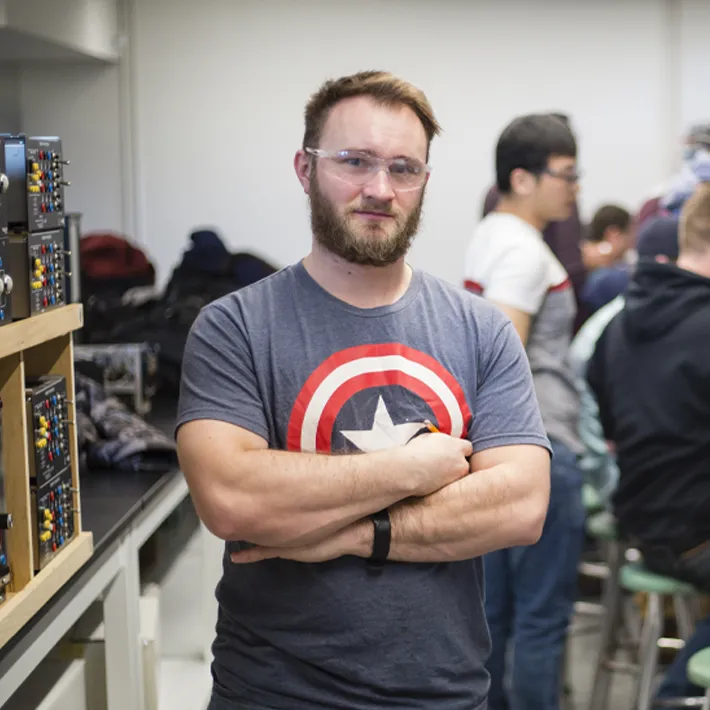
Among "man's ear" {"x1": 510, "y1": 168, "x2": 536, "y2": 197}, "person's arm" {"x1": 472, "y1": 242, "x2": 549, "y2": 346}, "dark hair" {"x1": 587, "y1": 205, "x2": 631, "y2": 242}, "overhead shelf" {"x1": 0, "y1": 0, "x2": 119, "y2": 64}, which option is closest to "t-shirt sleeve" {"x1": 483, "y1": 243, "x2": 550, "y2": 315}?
"person's arm" {"x1": 472, "y1": 242, "x2": 549, "y2": 346}

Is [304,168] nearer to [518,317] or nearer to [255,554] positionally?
[255,554]

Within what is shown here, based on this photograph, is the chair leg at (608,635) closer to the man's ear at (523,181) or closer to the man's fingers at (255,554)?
the man's ear at (523,181)

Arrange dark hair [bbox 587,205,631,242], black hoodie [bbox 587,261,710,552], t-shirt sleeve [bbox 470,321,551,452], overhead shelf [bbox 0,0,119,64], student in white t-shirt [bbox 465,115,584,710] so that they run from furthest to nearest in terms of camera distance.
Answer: dark hair [bbox 587,205,631,242] → overhead shelf [bbox 0,0,119,64] → student in white t-shirt [bbox 465,115,584,710] → black hoodie [bbox 587,261,710,552] → t-shirt sleeve [bbox 470,321,551,452]

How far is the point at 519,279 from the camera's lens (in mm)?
2541

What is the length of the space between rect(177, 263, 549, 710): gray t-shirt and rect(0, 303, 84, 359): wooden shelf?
209 mm

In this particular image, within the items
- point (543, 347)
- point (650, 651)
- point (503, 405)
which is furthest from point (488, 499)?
point (650, 651)

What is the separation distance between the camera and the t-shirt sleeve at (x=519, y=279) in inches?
100.0

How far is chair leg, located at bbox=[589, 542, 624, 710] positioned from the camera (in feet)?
9.87

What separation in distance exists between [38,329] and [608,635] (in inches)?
77.9

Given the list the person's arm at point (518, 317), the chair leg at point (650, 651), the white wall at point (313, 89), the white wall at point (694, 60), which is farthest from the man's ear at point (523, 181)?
the white wall at point (694, 60)

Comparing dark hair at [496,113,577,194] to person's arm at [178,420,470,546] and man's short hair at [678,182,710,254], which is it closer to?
man's short hair at [678,182,710,254]

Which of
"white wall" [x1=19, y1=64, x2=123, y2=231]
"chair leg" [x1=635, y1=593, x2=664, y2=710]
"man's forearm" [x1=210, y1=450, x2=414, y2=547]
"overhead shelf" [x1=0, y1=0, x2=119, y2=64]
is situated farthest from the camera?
"white wall" [x1=19, y1=64, x2=123, y2=231]

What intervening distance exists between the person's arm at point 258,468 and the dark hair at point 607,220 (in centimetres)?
327

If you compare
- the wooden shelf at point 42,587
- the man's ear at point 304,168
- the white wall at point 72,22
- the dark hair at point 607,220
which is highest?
the white wall at point 72,22
